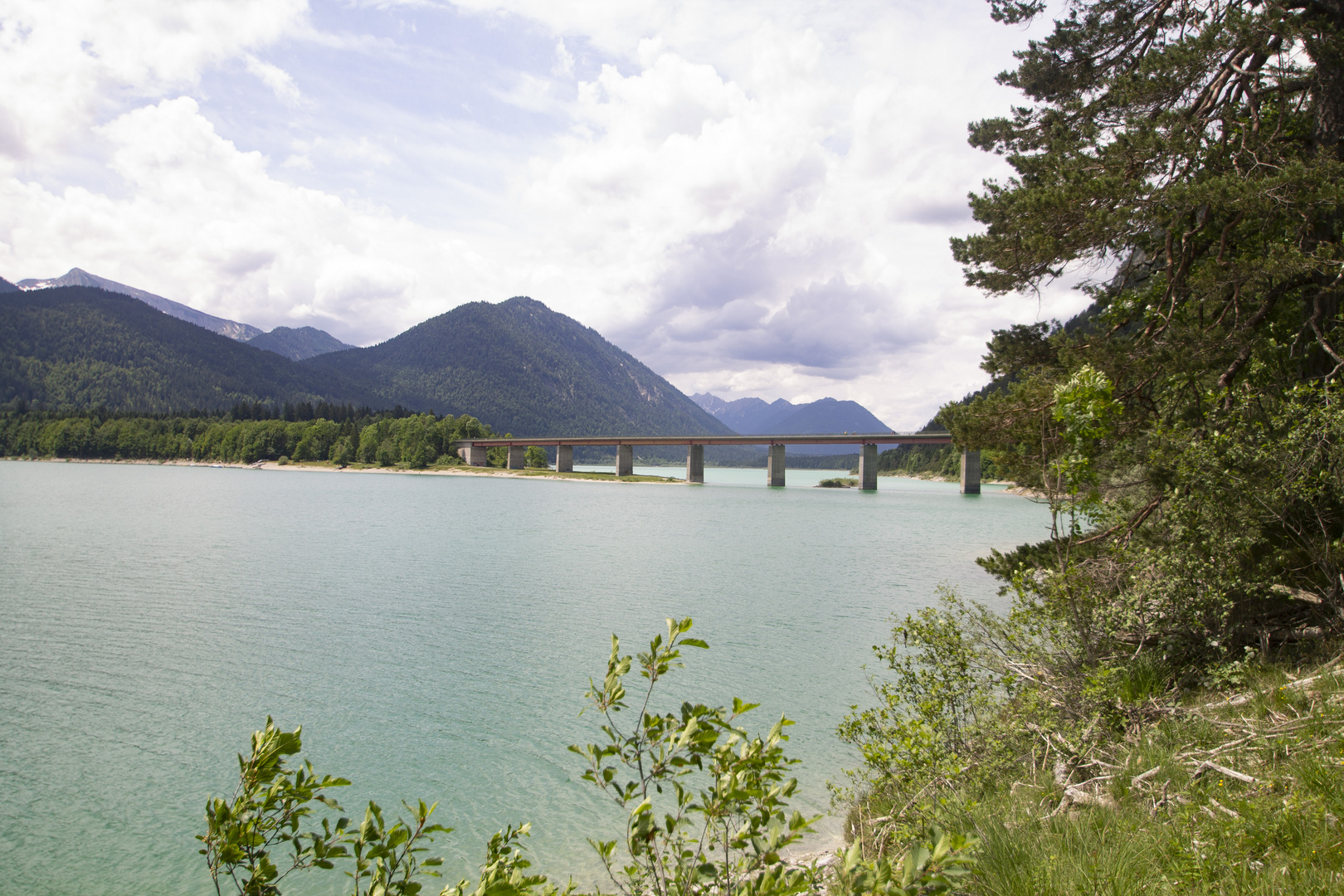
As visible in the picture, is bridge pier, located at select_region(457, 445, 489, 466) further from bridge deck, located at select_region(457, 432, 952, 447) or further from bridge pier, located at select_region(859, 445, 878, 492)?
bridge pier, located at select_region(859, 445, 878, 492)

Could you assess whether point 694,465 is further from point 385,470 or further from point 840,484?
point 385,470

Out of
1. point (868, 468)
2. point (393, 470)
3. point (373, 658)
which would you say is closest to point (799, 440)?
point (868, 468)

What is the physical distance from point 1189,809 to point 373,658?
15857 millimetres

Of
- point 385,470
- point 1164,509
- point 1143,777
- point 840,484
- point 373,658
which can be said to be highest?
point 1164,509

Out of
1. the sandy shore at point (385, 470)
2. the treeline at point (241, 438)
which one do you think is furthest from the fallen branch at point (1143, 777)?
the treeline at point (241, 438)

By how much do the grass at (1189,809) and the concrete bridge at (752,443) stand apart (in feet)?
317

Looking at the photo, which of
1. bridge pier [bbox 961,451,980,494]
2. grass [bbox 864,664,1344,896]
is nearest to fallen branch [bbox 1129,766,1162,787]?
grass [bbox 864,664,1344,896]

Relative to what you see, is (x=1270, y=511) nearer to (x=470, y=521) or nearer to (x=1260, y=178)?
(x=1260, y=178)

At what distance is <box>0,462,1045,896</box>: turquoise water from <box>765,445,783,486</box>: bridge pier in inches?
3159

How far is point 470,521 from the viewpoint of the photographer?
5188 centimetres

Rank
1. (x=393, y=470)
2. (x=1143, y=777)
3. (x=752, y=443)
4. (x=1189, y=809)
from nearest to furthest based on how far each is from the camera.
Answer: (x=1189, y=809)
(x=1143, y=777)
(x=752, y=443)
(x=393, y=470)

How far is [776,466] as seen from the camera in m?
125

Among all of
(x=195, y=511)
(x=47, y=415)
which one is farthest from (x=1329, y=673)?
(x=47, y=415)

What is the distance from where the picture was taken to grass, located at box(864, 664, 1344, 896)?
13.6ft
